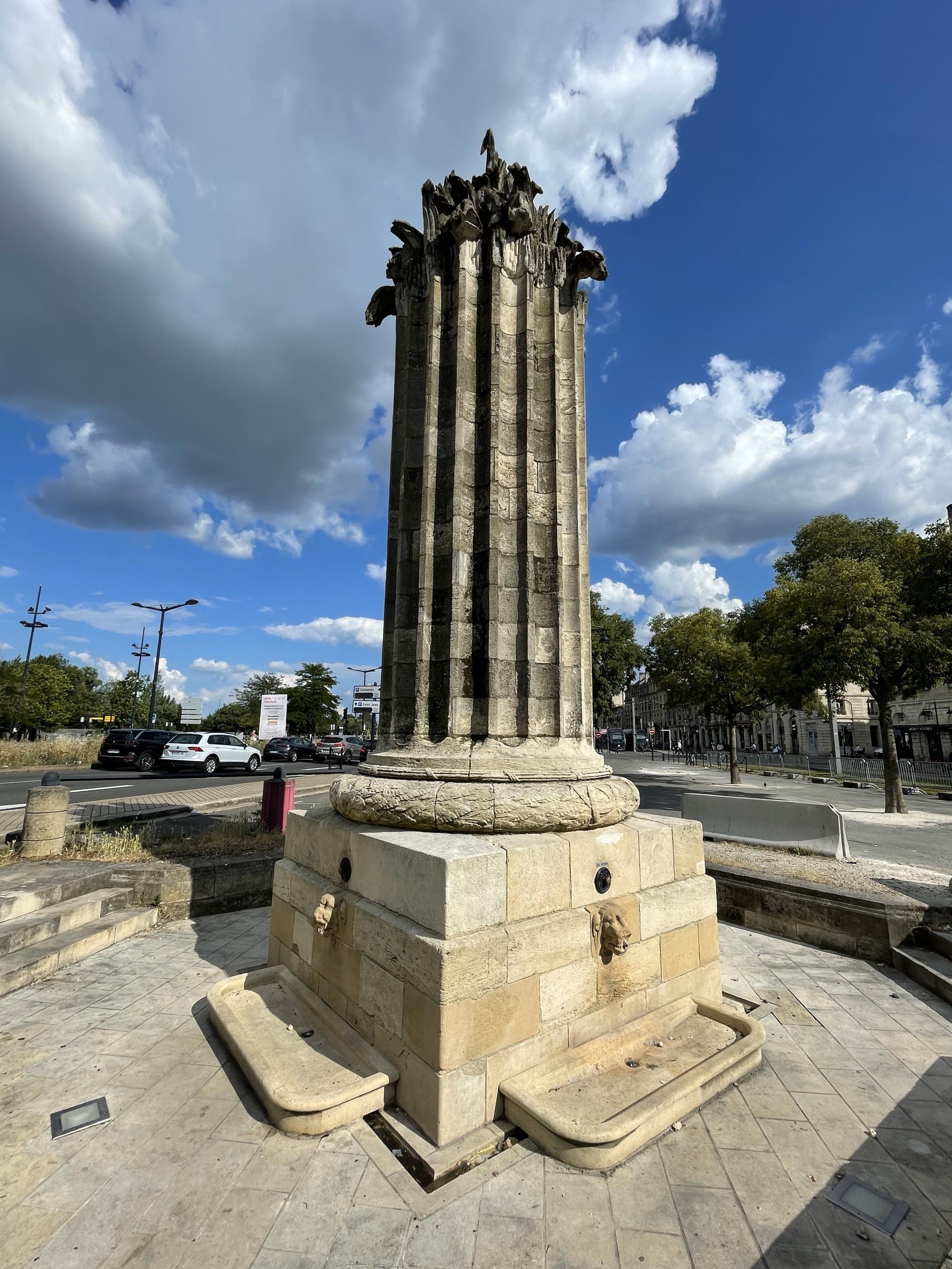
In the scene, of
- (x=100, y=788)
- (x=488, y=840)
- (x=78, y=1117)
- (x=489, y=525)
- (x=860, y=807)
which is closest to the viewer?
(x=78, y=1117)

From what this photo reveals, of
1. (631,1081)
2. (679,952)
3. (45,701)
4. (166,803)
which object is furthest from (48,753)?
(631,1081)

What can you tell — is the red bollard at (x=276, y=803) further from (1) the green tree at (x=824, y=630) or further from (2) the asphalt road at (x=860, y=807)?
(1) the green tree at (x=824, y=630)

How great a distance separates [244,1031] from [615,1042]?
222 centimetres

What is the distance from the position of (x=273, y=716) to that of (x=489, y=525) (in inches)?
846

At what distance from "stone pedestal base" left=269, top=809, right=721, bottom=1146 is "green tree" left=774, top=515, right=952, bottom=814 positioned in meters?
13.1

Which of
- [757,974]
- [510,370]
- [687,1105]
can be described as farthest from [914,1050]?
[510,370]

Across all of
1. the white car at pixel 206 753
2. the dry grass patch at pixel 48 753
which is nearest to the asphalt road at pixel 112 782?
the white car at pixel 206 753

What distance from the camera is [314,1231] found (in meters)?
2.27

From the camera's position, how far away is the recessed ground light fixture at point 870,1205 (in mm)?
2334

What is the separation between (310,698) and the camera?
169ft

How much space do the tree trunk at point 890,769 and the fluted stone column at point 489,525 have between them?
1382 centimetres

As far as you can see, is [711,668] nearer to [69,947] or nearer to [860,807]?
[860,807]

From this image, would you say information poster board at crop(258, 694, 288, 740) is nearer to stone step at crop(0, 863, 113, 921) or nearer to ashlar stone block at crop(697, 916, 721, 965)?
stone step at crop(0, 863, 113, 921)

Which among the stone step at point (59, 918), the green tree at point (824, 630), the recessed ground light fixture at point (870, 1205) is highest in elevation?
the green tree at point (824, 630)
